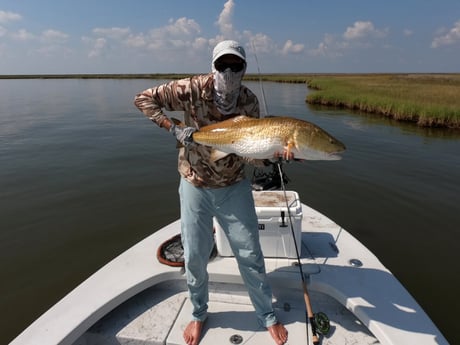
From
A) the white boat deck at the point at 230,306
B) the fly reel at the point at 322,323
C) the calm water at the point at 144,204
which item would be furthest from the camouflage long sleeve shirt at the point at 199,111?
the calm water at the point at 144,204

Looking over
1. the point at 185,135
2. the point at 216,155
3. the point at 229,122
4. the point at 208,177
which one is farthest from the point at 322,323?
the point at 185,135

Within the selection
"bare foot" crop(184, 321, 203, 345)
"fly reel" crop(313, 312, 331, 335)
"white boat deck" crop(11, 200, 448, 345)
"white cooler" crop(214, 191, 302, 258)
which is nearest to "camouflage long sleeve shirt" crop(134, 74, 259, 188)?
"white cooler" crop(214, 191, 302, 258)

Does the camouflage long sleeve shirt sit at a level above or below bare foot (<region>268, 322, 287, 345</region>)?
above

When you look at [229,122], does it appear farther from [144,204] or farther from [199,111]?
[144,204]

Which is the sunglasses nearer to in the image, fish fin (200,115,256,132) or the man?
the man

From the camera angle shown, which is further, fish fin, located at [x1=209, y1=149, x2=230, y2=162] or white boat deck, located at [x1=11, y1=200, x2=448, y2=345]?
white boat deck, located at [x1=11, y1=200, x2=448, y2=345]

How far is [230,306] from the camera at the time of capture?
12.4 ft

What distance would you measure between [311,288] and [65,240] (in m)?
5.93

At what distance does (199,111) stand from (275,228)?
1.78 metres

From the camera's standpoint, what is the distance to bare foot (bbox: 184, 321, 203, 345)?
10.6ft

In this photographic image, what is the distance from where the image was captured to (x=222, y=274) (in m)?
3.77

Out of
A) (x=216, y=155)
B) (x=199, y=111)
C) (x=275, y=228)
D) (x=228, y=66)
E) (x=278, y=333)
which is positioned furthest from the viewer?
(x=275, y=228)

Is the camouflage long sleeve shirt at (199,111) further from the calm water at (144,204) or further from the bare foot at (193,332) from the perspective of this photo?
the calm water at (144,204)

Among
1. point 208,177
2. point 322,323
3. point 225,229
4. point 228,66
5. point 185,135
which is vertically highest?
point 228,66
